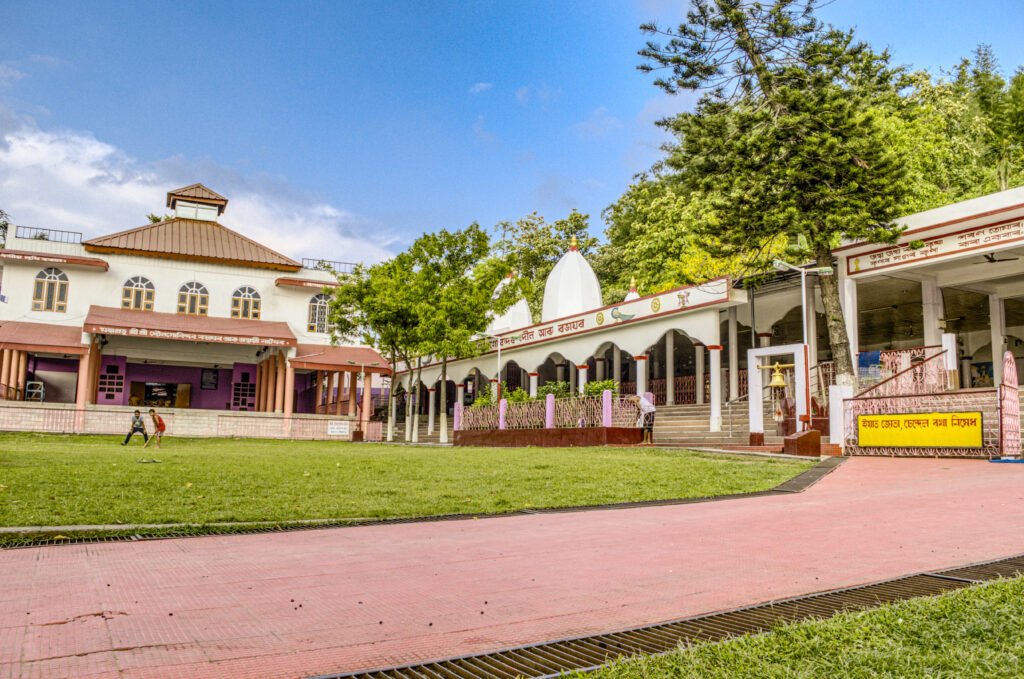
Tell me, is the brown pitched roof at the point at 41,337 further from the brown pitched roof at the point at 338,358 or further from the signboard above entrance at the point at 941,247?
the signboard above entrance at the point at 941,247

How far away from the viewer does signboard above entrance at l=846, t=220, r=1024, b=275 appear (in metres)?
Answer: 16.8

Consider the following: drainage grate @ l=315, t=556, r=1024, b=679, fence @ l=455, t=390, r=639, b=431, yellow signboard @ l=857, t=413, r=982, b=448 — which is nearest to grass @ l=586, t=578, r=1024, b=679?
drainage grate @ l=315, t=556, r=1024, b=679

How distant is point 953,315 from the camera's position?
27109mm

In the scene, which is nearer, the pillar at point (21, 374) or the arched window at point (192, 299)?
the pillar at point (21, 374)

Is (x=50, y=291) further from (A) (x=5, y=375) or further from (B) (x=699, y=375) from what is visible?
(B) (x=699, y=375)

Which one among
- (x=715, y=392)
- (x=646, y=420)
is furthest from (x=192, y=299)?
(x=715, y=392)

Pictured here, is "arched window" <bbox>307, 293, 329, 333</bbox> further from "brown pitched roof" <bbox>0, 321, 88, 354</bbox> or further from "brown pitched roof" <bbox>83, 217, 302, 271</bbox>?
"brown pitched roof" <bbox>0, 321, 88, 354</bbox>

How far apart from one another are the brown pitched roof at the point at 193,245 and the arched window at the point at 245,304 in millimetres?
1182

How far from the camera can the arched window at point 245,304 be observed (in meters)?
33.9

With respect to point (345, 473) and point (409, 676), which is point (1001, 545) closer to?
point (409, 676)

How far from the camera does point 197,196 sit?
3581 centimetres

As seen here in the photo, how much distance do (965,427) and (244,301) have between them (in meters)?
28.5

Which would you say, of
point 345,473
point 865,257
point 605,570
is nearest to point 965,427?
point 865,257

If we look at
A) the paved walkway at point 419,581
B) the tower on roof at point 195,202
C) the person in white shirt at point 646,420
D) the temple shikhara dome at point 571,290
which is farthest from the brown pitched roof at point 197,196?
the paved walkway at point 419,581
